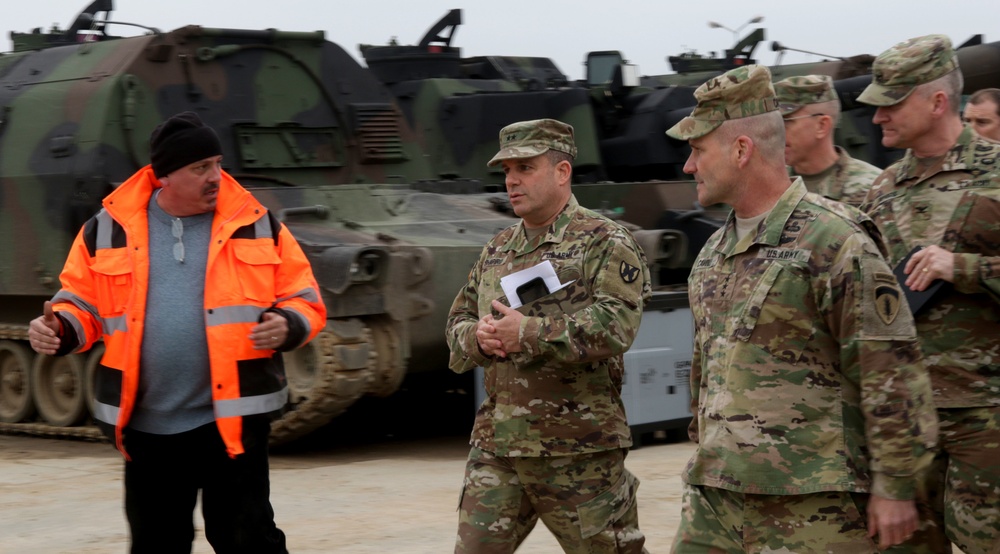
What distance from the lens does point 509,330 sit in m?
4.20

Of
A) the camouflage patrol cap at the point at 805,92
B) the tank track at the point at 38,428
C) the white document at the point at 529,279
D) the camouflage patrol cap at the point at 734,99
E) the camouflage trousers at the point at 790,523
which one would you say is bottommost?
the tank track at the point at 38,428

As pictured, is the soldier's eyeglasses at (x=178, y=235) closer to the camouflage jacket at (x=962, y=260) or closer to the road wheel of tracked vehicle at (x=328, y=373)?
the camouflage jacket at (x=962, y=260)

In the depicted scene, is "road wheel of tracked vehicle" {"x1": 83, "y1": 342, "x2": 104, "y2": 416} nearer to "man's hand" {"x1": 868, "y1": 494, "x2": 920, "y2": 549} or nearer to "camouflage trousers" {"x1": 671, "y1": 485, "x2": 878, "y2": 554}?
"camouflage trousers" {"x1": 671, "y1": 485, "x2": 878, "y2": 554}

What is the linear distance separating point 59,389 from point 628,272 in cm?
704

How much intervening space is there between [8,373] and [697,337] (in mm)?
8279

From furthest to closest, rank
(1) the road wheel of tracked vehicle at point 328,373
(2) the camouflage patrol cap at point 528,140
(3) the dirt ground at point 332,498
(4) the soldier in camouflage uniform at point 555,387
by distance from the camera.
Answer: (1) the road wheel of tracked vehicle at point 328,373 → (3) the dirt ground at point 332,498 → (2) the camouflage patrol cap at point 528,140 → (4) the soldier in camouflage uniform at point 555,387

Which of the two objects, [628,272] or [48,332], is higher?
[628,272]

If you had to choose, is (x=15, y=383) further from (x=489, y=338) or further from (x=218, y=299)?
(x=489, y=338)

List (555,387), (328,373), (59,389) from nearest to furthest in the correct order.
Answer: (555,387) → (328,373) → (59,389)

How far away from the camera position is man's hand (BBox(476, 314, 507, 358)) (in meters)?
4.22

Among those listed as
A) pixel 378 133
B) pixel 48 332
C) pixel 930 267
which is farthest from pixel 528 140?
pixel 378 133

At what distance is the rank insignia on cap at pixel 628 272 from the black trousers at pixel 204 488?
3.68 feet

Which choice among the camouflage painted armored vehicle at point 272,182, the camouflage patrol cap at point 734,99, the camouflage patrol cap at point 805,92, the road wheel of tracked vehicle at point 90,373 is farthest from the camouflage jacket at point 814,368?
the road wheel of tracked vehicle at point 90,373

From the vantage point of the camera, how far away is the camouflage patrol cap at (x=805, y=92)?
5238 mm
